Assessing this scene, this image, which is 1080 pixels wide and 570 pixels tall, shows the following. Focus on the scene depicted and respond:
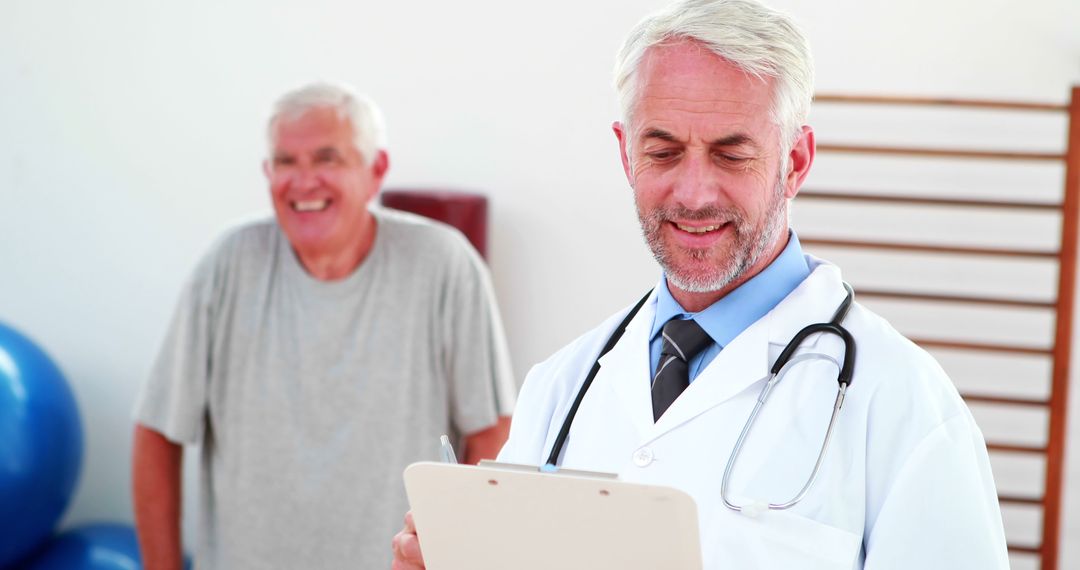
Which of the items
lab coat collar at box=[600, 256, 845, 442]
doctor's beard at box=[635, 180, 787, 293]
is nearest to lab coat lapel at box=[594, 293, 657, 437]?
lab coat collar at box=[600, 256, 845, 442]

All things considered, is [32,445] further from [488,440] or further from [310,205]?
[488,440]

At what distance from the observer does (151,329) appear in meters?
3.60

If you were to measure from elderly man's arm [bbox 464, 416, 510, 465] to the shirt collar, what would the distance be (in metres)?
1.18


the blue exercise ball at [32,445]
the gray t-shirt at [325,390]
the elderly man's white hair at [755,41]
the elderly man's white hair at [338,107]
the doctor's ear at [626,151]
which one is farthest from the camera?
the blue exercise ball at [32,445]

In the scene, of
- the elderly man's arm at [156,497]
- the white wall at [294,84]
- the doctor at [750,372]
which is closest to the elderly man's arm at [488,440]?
the elderly man's arm at [156,497]

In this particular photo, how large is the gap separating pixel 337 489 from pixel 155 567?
0.46 m

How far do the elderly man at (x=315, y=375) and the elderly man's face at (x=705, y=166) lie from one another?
119 centimetres

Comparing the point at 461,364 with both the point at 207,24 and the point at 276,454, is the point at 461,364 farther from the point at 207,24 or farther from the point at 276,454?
the point at 207,24

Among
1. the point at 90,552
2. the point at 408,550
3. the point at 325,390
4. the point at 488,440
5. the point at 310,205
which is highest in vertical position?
the point at 310,205

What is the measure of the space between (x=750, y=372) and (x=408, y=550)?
0.42m

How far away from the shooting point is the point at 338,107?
256 cm

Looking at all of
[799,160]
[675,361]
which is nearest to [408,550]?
[675,361]

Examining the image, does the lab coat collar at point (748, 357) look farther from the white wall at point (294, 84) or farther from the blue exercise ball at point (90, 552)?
the blue exercise ball at point (90, 552)

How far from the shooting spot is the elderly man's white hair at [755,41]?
4.14 feet
